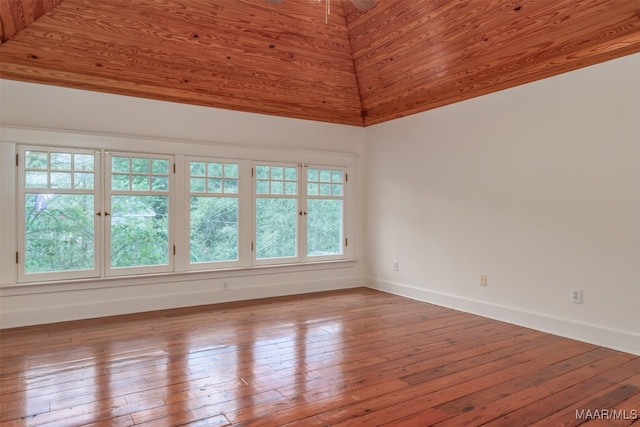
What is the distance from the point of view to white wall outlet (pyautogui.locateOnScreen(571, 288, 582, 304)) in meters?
3.56

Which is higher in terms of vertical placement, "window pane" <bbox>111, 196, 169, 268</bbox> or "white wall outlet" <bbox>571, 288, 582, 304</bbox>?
"window pane" <bbox>111, 196, 169, 268</bbox>

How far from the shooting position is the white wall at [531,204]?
10.8ft

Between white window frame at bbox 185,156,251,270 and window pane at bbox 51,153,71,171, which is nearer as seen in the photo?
window pane at bbox 51,153,71,171

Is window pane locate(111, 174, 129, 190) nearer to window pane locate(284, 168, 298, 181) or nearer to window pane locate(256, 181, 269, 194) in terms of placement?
window pane locate(256, 181, 269, 194)

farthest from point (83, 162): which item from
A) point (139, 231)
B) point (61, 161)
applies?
point (139, 231)

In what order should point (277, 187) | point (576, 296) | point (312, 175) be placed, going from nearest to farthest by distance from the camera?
point (576, 296)
point (277, 187)
point (312, 175)

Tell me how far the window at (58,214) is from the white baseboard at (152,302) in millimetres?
341

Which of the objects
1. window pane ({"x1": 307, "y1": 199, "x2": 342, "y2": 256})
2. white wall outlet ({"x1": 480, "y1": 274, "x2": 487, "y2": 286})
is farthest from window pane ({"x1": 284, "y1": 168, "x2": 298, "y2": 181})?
white wall outlet ({"x1": 480, "y1": 274, "x2": 487, "y2": 286})

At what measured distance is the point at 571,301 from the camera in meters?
3.62

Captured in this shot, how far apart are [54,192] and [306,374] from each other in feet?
10.6

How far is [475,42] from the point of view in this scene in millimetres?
3688

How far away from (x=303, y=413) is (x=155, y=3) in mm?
3470

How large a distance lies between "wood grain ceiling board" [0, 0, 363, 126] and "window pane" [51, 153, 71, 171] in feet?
2.39

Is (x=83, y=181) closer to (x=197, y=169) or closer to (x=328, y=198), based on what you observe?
(x=197, y=169)
